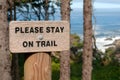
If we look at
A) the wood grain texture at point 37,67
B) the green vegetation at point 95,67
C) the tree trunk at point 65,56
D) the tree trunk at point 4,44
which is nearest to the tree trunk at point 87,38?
the tree trunk at point 65,56

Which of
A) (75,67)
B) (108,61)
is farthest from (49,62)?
(108,61)

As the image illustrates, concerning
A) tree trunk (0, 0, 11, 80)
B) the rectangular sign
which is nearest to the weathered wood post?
the rectangular sign

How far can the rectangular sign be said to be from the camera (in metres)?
4.15

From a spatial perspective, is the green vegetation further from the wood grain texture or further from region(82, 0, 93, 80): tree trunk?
the wood grain texture

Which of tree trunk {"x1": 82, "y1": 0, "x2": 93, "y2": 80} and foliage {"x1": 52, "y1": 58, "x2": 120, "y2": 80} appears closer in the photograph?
tree trunk {"x1": 82, "y1": 0, "x2": 93, "y2": 80}

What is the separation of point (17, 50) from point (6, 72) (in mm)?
1466

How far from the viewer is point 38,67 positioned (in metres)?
4.20

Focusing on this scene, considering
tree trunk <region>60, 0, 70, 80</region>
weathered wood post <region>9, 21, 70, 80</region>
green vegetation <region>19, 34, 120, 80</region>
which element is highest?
weathered wood post <region>9, 21, 70, 80</region>

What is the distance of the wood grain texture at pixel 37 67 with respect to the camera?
13.8ft

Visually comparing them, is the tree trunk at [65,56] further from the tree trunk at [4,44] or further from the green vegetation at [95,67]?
the green vegetation at [95,67]

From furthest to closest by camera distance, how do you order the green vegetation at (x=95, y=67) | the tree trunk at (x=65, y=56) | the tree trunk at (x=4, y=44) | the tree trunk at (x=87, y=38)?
1. the green vegetation at (x=95, y=67)
2. the tree trunk at (x=87, y=38)
3. the tree trunk at (x=65, y=56)
4. the tree trunk at (x=4, y=44)

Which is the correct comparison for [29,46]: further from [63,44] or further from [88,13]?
[88,13]

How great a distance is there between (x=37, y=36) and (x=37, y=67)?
304 mm

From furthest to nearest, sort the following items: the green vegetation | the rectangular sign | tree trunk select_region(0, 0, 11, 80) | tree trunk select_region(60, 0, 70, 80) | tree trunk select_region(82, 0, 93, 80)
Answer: the green vegetation, tree trunk select_region(82, 0, 93, 80), tree trunk select_region(60, 0, 70, 80), tree trunk select_region(0, 0, 11, 80), the rectangular sign
